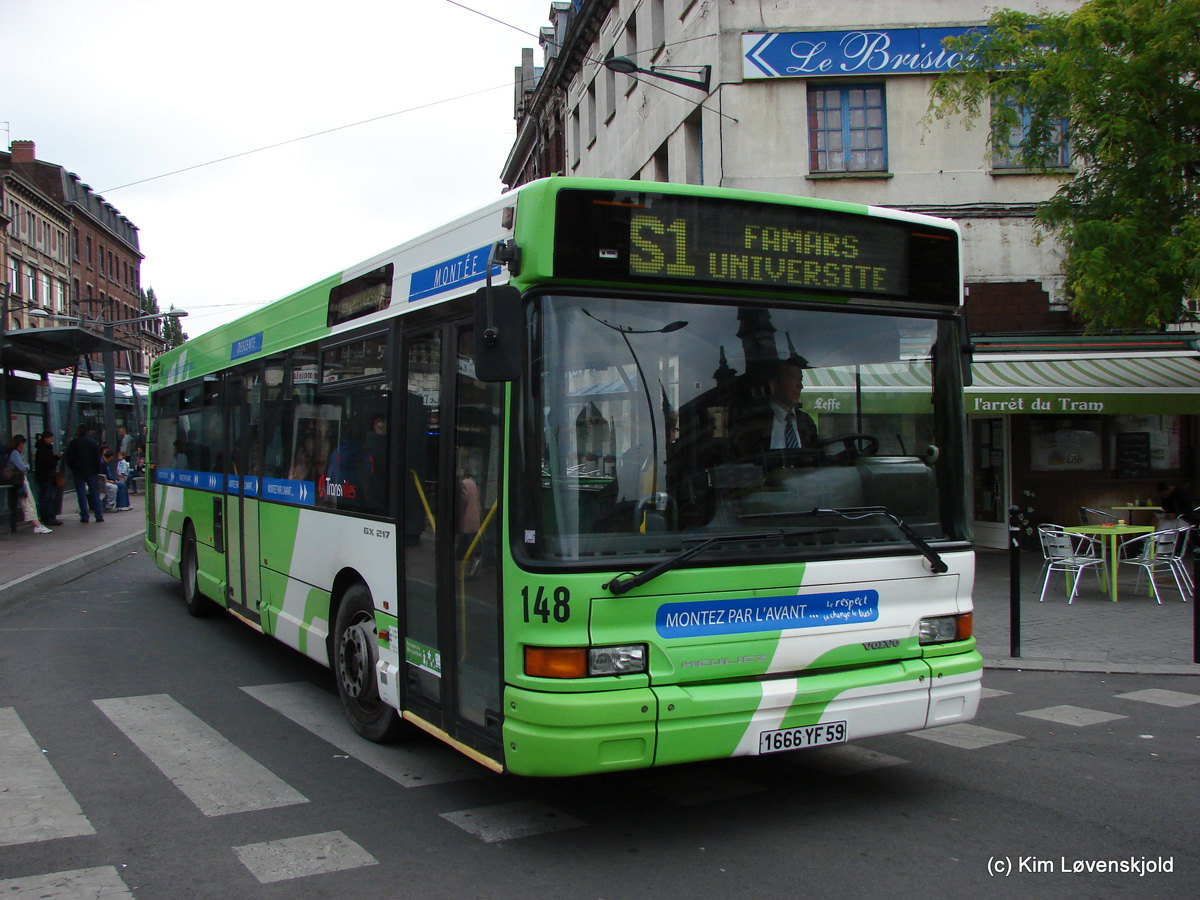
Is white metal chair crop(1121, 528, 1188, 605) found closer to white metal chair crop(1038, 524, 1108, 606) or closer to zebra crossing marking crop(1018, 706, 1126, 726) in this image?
white metal chair crop(1038, 524, 1108, 606)

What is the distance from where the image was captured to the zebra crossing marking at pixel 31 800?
455 cm

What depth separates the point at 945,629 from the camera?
493 cm

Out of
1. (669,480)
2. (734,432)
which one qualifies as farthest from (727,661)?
(734,432)

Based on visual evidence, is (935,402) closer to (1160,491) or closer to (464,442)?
(464,442)

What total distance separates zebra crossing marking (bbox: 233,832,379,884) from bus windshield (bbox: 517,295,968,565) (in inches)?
57.6

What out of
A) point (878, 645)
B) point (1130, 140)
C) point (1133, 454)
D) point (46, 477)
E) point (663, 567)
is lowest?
point (878, 645)

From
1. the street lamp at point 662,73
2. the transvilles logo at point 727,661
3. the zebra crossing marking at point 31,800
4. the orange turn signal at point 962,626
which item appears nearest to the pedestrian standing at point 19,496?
the street lamp at point 662,73

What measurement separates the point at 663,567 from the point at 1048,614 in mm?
8044

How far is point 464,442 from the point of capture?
15.8 feet

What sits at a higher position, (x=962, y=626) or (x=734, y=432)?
(x=734, y=432)

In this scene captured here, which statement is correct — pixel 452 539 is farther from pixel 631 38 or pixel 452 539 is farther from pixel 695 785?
pixel 631 38

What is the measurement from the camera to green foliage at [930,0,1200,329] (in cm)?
1203

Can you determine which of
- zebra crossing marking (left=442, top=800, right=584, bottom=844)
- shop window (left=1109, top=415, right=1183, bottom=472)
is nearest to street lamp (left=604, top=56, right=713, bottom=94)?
shop window (left=1109, top=415, right=1183, bottom=472)

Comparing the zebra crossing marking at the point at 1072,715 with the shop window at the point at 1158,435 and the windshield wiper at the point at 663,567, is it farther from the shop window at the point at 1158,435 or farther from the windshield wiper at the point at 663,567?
the shop window at the point at 1158,435
